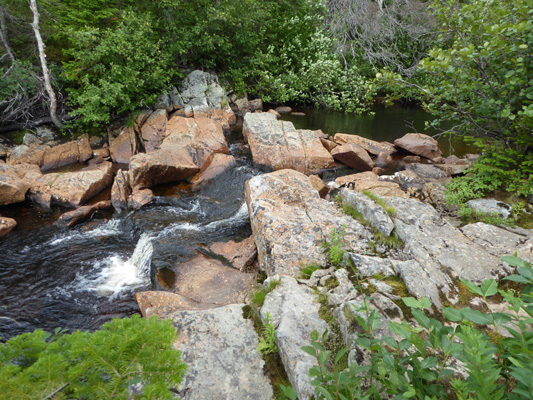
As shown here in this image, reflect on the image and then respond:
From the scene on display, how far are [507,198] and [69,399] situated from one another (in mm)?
7291

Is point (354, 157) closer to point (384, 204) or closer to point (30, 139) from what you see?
point (384, 204)

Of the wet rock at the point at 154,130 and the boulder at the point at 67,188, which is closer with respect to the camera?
the boulder at the point at 67,188

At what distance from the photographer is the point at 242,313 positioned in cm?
392

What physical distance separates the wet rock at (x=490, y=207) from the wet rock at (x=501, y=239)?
2.51ft

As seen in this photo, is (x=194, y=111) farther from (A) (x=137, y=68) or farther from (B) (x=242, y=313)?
(B) (x=242, y=313)

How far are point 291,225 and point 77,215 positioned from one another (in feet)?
20.3

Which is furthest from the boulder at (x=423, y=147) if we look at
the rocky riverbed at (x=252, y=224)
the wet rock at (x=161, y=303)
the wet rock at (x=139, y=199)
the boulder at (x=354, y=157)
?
the wet rock at (x=161, y=303)

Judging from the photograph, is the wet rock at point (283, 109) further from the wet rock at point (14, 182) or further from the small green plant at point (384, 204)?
the small green plant at point (384, 204)

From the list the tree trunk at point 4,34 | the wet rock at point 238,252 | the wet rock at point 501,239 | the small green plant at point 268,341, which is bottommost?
the wet rock at point 238,252

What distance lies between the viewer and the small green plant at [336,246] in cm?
453

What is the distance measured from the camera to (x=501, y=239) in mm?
4570

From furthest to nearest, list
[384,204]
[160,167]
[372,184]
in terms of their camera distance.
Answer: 1. [160,167]
2. [372,184]
3. [384,204]

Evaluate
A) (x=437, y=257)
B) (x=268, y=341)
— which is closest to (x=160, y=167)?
(x=268, y=341)

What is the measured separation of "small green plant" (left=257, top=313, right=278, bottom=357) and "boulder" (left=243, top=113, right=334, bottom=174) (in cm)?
817
